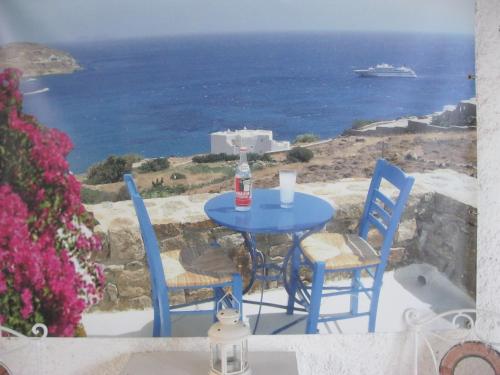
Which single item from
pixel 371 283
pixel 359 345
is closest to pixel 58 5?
pixel 371 283

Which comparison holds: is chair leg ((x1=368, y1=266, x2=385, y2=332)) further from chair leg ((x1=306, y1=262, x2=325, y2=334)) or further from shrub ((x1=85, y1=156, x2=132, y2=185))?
shrub ((x1=85, y1=156, x2=132, y2=185))

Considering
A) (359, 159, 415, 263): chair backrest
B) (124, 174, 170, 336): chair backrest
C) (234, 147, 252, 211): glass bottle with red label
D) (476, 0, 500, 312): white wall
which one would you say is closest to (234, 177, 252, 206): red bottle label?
(234, 147, 252, 211): glass bottle with red label

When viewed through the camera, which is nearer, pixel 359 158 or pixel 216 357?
pixel 216 357

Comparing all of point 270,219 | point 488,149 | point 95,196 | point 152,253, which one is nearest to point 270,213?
point 270,219

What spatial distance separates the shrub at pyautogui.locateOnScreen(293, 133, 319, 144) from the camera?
254 cm

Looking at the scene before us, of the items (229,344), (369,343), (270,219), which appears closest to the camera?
(229,344)

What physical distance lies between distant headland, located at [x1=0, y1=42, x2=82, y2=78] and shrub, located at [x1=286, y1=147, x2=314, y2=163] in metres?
1.02

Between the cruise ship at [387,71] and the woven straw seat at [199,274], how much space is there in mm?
983

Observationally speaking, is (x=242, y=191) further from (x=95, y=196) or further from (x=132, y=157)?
(x=95, y=196)

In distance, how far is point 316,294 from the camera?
100.0 inches

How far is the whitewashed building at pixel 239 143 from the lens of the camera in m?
2.53

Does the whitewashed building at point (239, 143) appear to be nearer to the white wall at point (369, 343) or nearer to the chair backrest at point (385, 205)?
the chair backrest at point (385, 205)

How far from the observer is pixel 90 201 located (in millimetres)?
2537

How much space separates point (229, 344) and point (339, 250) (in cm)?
61
